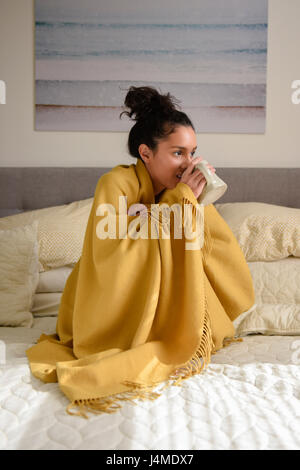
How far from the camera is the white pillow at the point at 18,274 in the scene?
5.09 ft

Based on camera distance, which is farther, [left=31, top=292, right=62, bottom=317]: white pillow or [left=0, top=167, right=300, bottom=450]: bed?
[left=31, top=292, right=62, bottom=317]: white pillow

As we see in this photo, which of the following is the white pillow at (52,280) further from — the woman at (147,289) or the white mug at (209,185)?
the white mug at (209,185)

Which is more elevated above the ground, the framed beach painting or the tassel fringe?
the framed beach painting

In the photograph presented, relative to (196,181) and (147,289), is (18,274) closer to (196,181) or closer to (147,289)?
(147,289)

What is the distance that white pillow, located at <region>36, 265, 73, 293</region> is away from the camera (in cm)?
169

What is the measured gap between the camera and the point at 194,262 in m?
1.15

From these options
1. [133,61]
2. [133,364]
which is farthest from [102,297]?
[133,61]

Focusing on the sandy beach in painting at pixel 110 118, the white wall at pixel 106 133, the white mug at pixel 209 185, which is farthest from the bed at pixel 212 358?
the white mug at pixel 209 185

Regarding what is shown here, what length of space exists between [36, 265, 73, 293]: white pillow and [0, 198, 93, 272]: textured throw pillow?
24mm

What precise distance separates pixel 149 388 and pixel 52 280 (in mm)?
835

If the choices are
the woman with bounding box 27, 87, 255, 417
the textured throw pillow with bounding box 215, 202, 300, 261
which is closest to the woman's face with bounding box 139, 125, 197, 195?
the woman with bounding box 27, 87, 255, 417

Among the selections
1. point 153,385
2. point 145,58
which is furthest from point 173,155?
point 145,58

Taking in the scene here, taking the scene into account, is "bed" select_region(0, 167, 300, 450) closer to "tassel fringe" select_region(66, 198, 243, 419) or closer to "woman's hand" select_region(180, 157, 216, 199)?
"tassel fringe" select_region(66, 198, 243, 419)
